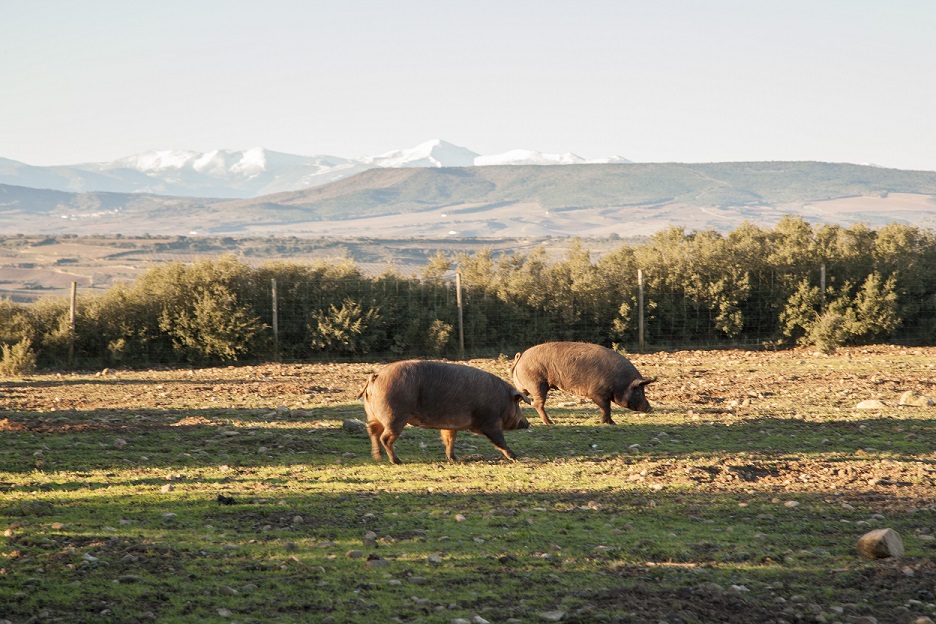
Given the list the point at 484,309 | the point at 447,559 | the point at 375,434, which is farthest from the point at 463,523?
the point at 484,309

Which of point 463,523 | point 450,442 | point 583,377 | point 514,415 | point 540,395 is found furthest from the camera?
point 540,395

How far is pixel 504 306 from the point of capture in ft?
87.3

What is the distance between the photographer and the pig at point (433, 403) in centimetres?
1116

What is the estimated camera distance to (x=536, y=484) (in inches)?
399

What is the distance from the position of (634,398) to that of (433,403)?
4.40 meters

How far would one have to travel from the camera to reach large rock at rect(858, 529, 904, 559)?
24.0 feet

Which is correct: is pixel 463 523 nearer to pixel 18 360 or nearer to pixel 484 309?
pixel 18 360

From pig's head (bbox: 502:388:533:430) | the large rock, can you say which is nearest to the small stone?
pig's head (bbox: 502:388:533:430)

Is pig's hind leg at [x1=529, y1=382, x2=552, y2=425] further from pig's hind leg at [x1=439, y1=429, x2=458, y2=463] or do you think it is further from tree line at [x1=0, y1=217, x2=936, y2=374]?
tree line at [x1=0, y1=217, x2=936, y2=374]

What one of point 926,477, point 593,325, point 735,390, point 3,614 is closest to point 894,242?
point 593,325

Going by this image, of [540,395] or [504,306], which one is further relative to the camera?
[504,306]

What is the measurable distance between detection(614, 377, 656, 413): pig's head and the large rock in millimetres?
7012

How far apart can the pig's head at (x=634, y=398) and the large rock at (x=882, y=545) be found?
7012 millimetres

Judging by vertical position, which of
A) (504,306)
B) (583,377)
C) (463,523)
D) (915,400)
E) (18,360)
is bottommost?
(915,400)
